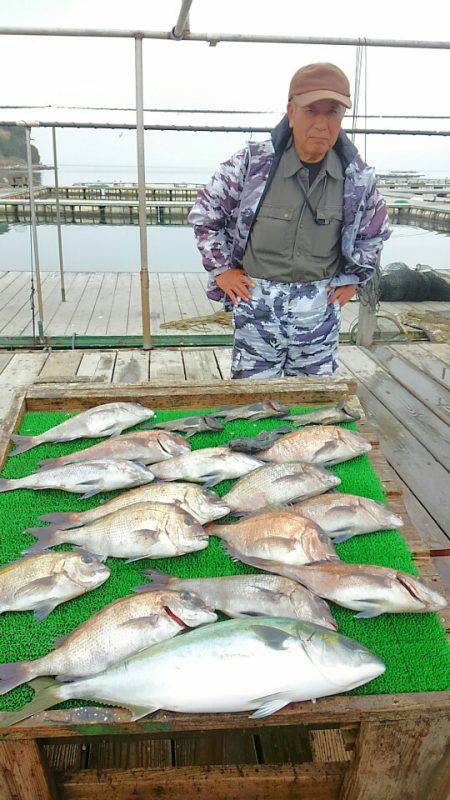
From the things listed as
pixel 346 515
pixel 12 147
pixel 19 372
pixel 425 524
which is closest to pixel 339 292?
pixel 425 524

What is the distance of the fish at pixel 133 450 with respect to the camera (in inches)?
92.3

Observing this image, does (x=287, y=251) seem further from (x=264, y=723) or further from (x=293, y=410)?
(x=264, y=723)

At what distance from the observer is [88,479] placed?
7.19ft

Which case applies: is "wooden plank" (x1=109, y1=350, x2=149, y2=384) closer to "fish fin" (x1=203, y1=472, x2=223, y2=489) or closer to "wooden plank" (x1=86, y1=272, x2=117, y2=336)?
"wooden plank" (x1=86, y1=272, x2=117, y2=336)

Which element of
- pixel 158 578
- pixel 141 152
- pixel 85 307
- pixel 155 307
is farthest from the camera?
pixel 155 307

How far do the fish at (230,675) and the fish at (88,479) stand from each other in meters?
0.82

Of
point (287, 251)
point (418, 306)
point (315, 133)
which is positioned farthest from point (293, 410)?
point (418, 306)

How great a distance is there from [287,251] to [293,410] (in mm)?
924

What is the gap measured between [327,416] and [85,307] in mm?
5939

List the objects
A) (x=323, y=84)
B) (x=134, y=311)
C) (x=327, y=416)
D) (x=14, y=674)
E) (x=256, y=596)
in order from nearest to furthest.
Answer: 1. (x=14, y=674)
2. (x=256, y=596)
3. (x=323, y=84)
4. (x=327, y=416)
5. (x=134, y=311)

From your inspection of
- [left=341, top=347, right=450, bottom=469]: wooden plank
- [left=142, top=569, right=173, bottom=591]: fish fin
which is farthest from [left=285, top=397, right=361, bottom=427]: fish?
[left=341, top=347, right=450, bottom=469]: wooden plank

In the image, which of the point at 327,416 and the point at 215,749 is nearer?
the point at 215,749

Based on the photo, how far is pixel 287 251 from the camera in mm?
3154

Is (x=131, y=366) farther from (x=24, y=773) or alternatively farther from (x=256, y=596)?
(x=24, y=773)
